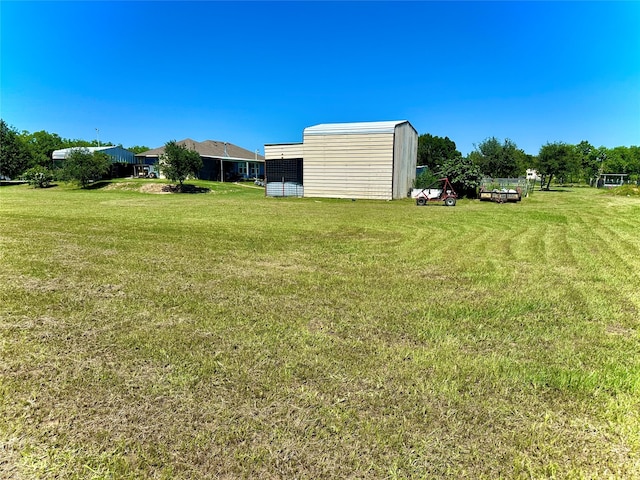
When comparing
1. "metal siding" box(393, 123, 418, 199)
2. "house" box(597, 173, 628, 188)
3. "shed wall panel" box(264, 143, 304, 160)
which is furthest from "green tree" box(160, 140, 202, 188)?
"house" box(597, 173, 628, 188)

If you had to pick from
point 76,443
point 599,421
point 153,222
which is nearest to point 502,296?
point 599,421

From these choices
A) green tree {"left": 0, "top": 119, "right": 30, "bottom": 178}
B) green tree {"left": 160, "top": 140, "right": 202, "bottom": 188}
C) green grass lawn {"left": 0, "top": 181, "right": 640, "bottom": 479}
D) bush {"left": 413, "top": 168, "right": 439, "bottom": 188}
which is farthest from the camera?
green tree {"left": 0, "top": 119, "right": 30, "bottom": 178}

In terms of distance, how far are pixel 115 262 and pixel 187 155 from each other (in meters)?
25.1

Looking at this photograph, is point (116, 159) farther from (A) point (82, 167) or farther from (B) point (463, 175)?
(B) point (463, 175)

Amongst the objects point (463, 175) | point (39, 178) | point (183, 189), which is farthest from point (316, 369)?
point (39, 178)

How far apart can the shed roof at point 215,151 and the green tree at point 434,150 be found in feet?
91.5

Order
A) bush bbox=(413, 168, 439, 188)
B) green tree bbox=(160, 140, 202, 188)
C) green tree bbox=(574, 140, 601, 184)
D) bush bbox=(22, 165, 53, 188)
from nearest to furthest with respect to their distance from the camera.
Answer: bush bbox=(413, 168, 439, 188) → green tree bbox=(160, 140, 202, 188) → bush bbox=(22, 165, 53, 188) → green tree bbox=(574, 140, 601, 184)

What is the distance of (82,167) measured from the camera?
103ft

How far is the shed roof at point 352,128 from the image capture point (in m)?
22.8

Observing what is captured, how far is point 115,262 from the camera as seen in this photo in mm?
6215

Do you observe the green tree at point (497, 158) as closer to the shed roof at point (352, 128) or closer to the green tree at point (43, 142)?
the shed roof at point (352, 128)

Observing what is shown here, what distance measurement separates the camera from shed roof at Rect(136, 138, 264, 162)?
41.3m

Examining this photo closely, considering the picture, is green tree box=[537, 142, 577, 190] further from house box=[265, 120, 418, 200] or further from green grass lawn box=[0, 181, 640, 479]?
green grass lawn box=[0, 181, 640, 479]

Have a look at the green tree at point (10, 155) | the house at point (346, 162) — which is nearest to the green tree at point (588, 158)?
the house at point (346, 162)
